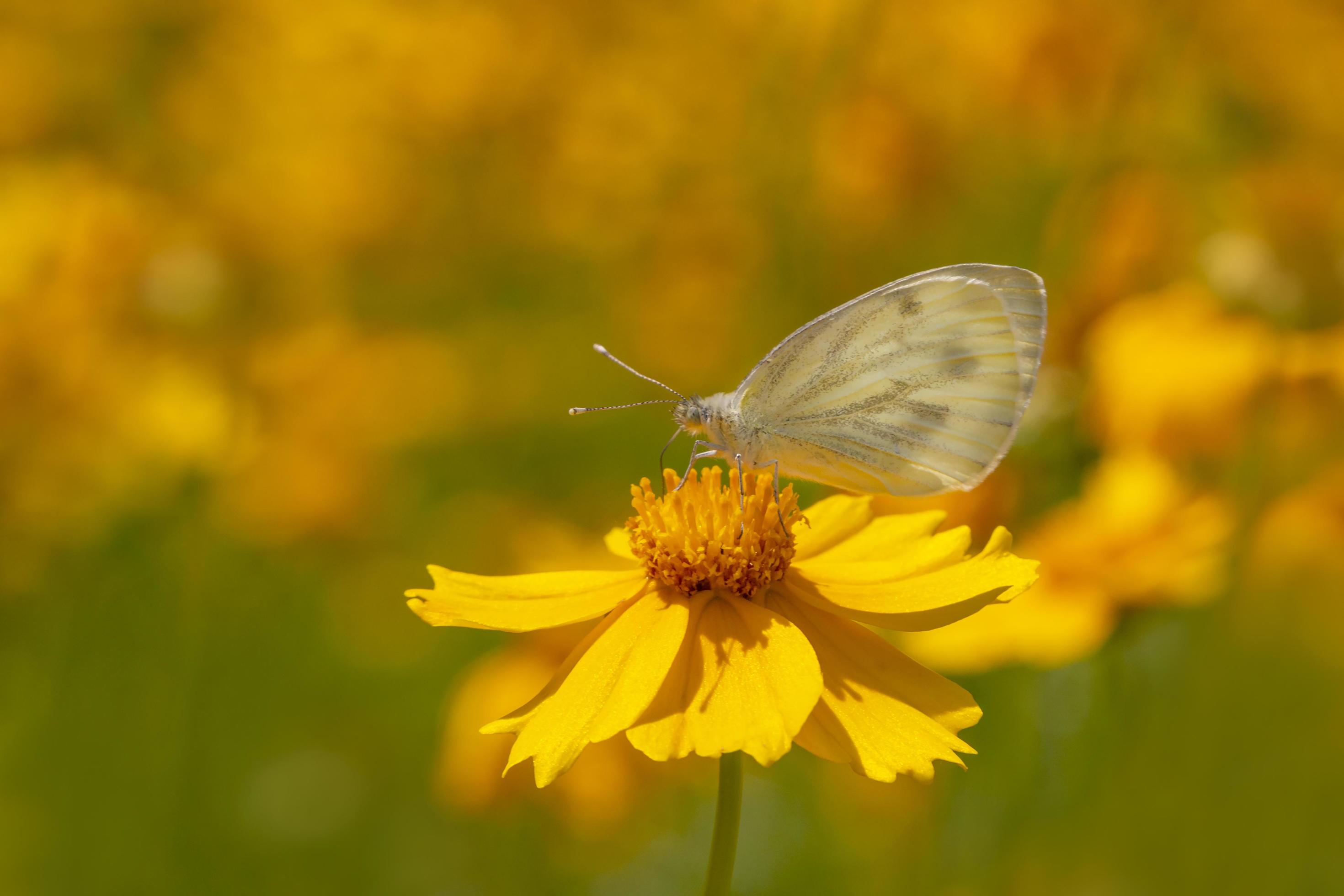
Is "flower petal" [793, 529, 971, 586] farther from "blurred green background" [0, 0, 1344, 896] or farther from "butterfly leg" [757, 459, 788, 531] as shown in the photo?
"blurred green background" [0, 0, 1344, 896]

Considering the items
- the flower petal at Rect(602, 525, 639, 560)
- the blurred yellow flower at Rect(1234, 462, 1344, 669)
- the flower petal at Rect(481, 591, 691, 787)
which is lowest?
the blurred yellow flower at Rect(1234, 462, 1344, 669)

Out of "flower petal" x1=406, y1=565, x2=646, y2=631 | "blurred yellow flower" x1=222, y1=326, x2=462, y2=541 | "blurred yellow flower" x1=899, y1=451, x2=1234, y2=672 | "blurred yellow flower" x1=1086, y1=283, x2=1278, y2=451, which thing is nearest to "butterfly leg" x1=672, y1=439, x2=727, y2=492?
"flower petal" x1=406, y1=565, x2=646, y2=631

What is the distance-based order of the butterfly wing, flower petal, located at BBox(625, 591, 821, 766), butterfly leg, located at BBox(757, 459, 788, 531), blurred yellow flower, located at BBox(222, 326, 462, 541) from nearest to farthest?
flower petal, located at BBox(625, 591, 821, 766)
butterfly leg, located at BBox(757, 459, 788, 531)
the butterfly wing
blurred yellow flower, located at BBox(222, 326, 462, 541)

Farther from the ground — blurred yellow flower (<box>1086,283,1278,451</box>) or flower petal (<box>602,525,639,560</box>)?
blurred yellow flower (<box>1086,283,1278,451</box>)

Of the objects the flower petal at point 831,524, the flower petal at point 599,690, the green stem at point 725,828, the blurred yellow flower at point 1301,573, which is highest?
the green stem at point 725,828

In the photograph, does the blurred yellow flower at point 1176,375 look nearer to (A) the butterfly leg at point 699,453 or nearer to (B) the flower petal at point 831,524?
(B) the flower petal at point 831,524

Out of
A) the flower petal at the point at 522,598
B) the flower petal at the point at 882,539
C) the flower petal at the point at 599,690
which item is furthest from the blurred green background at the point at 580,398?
the flower petal at the point at 599,690
